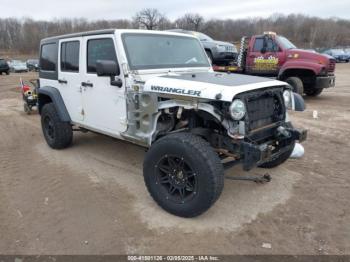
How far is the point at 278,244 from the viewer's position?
10.8ft

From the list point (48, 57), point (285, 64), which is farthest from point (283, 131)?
point (285, 64)

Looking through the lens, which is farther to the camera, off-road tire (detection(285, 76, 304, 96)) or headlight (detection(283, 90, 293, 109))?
off-road tire (detection(285, 76, 304, 96))

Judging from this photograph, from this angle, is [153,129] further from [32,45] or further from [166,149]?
[32,45]

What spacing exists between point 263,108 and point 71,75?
3.10 m

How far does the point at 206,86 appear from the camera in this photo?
359 cm

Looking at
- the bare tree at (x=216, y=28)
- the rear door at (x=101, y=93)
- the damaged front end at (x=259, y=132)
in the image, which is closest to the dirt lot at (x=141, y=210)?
the damaged front end at (x=259, y=132)

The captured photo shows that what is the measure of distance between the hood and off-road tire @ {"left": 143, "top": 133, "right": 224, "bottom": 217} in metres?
0.47

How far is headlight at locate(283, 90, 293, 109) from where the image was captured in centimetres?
436

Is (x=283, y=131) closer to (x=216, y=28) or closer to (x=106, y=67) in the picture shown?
(x=106, y=67)

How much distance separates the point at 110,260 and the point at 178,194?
1.06m

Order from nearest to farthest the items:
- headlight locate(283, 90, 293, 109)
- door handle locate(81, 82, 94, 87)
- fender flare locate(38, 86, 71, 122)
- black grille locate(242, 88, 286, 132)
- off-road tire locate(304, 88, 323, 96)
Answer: black grille locate(242, 88, 286, 132) < headlight locate(283, 90, 293, 109) < door handle locate(81, 82, 94, 87) < fender flare locate(38, 86, 71, 122) < off-road tire locate(304, 88, 323, 96)

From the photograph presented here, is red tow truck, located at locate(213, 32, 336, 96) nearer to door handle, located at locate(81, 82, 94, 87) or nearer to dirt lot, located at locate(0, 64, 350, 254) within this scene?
dirt lot, located at locate(0, 64, 350, 254)

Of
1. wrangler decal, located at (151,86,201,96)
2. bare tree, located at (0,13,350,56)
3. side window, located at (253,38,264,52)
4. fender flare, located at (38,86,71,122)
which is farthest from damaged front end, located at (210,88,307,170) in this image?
bare tree, located at (0,13,350,56)

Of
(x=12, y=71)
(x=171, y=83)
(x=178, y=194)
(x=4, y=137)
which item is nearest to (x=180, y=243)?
(x=178, y=194)
